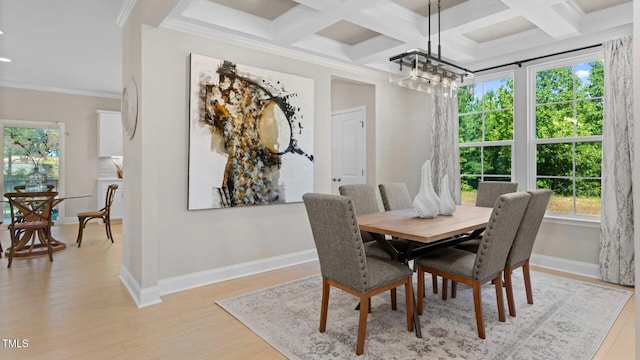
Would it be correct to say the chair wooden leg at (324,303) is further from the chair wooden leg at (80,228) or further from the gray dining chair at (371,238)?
the chair wooden leg at (80,228)

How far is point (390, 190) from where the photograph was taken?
3682mm

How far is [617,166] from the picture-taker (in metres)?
3.32

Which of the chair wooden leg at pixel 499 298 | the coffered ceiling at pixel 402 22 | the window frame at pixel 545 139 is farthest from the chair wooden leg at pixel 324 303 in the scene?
the window frame at pixel 545 139

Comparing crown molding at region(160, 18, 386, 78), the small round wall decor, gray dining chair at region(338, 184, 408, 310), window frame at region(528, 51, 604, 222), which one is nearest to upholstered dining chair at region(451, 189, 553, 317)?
Answer: gray dining chair at region(338, 184, 408, 310)

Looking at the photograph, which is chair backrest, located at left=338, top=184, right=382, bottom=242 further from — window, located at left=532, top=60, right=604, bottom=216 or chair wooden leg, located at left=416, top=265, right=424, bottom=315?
window, located at left=532, top=60, right=604, bottom=216

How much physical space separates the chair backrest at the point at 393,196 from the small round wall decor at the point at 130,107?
249cm

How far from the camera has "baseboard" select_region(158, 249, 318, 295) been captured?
316 centimetres

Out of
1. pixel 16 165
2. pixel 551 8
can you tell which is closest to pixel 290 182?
pixel 551 8

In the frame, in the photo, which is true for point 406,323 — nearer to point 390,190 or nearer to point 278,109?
point 390,190

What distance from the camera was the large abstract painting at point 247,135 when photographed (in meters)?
3.28

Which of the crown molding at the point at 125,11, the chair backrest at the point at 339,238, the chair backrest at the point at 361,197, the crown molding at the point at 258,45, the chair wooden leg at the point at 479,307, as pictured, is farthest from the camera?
the chair backrest at the point at 361,197

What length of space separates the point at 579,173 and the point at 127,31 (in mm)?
5007

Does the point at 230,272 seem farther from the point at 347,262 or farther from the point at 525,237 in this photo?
the point at 525,237

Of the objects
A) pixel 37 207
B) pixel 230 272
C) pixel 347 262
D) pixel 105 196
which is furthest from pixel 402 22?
pixel 105 196
